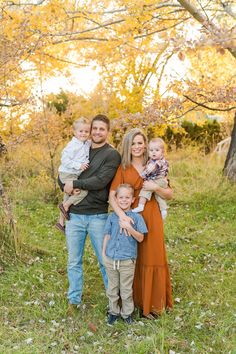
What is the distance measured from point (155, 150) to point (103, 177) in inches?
17.8

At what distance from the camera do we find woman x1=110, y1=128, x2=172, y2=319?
3.94 metres

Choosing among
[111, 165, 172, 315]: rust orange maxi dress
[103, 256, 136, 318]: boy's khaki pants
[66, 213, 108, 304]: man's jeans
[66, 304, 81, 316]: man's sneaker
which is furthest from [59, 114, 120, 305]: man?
[66, 304, 81, 316]: man's sneaker

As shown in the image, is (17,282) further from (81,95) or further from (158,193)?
(81,95)

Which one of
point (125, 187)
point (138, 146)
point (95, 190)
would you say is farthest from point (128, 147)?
point (95, 190)

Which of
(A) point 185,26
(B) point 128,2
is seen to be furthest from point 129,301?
(A) point 185,26

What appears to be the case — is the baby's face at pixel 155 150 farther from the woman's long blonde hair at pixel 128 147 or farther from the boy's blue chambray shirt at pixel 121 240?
the boy's blue chambray shirt at pixel 121 240

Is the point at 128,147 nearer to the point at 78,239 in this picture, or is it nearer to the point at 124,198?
the point at 124,198

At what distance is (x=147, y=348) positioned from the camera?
138 inches

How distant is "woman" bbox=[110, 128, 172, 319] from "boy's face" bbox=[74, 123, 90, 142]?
31cm

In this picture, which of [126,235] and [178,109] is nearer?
[126,235]

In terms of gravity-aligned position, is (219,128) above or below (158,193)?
above

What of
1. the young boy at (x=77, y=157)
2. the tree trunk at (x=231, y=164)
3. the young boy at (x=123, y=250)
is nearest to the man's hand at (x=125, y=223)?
the young boy at (x=123, y=250)

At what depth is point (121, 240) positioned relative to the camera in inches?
154

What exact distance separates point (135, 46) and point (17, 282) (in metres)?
5.52
